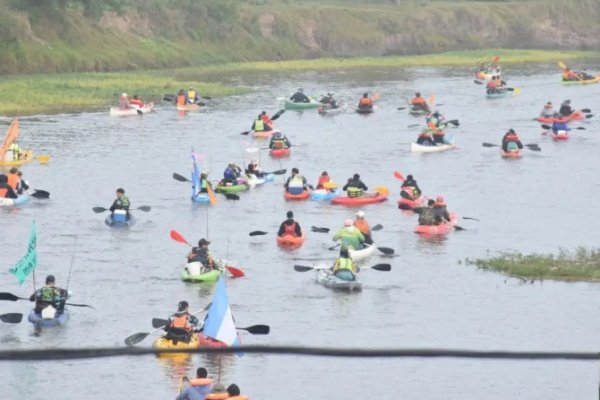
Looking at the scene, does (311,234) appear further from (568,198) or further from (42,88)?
(42,88)

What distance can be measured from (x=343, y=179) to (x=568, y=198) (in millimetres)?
9760

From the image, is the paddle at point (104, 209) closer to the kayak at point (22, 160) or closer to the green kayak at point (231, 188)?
the green kayak at point (231, 188)

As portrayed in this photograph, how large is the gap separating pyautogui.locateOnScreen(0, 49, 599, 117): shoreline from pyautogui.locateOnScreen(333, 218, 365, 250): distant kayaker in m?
38.9

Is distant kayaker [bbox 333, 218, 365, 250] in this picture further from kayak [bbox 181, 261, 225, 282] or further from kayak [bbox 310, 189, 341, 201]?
kayak [bbox 310, 189, 341, 201]

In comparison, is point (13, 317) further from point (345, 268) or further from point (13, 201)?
point (13, 201)

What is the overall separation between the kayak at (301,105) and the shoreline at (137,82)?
708cm

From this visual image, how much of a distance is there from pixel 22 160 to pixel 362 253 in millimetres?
23295

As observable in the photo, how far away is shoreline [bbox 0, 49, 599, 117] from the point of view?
81.2m

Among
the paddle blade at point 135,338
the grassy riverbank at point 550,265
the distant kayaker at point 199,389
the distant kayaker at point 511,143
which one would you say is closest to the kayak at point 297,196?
the grassy riverbank at point 550,265

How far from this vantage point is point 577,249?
139 feet

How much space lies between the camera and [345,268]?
123 feet

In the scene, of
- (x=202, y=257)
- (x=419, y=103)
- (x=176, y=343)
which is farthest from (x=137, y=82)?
(x=176, y=343)

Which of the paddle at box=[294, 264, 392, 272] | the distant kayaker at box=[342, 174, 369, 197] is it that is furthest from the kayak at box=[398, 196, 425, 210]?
the paddle at box=[294, 264, 392, 272]

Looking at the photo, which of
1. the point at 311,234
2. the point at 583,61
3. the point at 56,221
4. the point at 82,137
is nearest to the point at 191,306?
the point at 311,234
